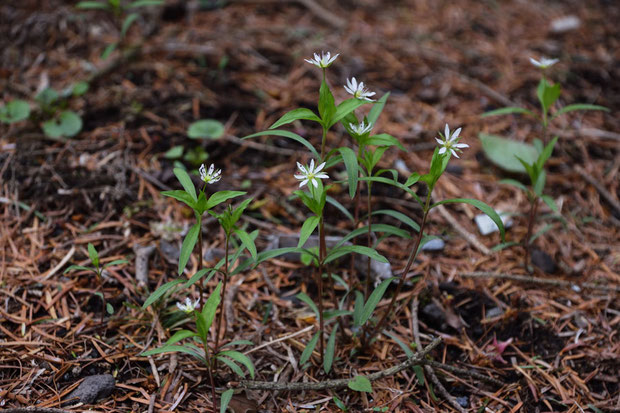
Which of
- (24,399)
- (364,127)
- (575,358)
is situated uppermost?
(364,127)

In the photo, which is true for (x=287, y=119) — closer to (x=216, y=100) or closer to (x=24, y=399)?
(x=24, y=399)

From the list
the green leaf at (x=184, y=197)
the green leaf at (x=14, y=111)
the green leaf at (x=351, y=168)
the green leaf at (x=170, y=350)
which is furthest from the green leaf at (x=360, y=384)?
the green leaf at (x=14, y=111)

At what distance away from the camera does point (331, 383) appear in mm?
1871

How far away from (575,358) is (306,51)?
110 inches

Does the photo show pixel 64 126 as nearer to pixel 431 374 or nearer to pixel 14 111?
pixel 14 111

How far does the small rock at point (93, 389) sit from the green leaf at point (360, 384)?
0.90 metres

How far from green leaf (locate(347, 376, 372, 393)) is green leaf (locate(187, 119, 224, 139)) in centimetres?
169

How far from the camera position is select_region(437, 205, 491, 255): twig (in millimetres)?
2639

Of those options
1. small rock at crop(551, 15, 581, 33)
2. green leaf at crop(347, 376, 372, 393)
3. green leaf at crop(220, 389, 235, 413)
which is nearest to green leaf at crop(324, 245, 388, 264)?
green leaf at crop(347, 376, 372, 393)

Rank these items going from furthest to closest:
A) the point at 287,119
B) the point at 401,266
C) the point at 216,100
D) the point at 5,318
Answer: the point at 216,100 < the point at 401,266 < the point at 5,318 < the point at 287,119

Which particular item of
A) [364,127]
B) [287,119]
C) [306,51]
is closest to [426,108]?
[306,51]

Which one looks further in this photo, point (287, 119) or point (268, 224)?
point (268, 224)

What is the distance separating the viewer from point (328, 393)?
1.93m

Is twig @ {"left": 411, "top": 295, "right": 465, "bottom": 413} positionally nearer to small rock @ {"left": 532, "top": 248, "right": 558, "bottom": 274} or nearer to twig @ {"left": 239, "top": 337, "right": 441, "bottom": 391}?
twig @ {"left": 239, "top": 337, "right": 441, "bottom": 391}
